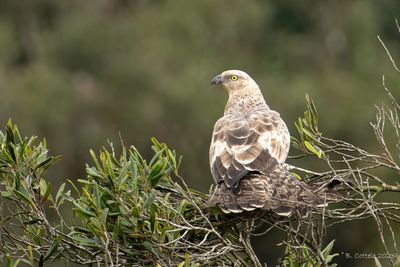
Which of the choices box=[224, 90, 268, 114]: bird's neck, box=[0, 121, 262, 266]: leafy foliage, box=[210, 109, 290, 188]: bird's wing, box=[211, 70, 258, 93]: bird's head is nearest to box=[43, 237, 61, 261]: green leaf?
box=[0, 121, 262, 266]: leafy foliage

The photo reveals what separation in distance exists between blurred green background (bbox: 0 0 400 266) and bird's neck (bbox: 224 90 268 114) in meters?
17.0

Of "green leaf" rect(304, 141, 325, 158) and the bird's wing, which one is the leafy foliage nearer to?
the bird's wing

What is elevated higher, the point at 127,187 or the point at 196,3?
the point at 127,187

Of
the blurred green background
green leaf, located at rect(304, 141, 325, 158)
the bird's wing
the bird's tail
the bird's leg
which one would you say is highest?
green leaf, located at rect(304, 141, 325, 158)

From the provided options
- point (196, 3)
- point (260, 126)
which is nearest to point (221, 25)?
point (196, 3)

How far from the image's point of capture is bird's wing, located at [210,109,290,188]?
8953 mm

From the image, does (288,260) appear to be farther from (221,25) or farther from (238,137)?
(221,25)

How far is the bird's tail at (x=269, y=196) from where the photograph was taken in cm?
828

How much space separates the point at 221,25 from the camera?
42.2m

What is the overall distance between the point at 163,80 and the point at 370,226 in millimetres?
8799

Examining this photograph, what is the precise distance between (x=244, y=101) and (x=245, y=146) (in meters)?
2.31

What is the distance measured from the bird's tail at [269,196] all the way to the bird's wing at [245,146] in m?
0.10

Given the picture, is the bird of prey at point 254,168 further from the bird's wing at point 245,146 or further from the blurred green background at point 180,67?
the blurred green background at point 180,67

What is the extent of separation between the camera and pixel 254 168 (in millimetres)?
8984
